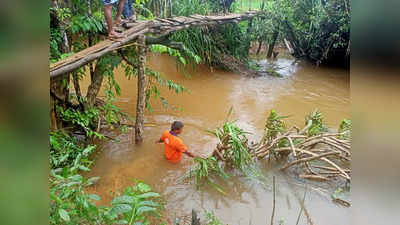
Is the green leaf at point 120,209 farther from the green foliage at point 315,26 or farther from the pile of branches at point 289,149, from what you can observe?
the green foliage at point 315,26

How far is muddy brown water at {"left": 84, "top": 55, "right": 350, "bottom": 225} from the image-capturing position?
3.37 metres

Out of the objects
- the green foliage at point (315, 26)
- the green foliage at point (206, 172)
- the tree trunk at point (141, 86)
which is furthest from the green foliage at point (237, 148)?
the green foliage at point (315, 26)

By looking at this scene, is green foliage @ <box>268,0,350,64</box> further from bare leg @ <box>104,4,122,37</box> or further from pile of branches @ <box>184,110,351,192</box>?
bare leg @ <box>104,4,122,37</box>

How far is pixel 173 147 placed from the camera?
4.02 m

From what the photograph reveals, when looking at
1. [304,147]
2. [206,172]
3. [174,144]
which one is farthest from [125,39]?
[304,147]

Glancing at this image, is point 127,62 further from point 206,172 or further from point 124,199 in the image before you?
point 124,199

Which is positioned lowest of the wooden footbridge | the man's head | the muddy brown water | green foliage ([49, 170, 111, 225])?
the muddy brown water

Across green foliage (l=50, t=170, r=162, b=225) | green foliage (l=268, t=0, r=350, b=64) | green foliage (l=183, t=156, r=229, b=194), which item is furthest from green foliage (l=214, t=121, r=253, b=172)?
green foliage (l=268, t=0, r=350, b=64)

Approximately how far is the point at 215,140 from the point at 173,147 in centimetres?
118

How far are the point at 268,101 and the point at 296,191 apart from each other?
12.2ft

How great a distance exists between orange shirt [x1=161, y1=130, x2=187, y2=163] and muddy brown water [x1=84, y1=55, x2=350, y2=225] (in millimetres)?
121

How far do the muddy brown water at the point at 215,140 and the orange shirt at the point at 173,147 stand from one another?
121 mm

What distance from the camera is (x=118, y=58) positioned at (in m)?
4.14

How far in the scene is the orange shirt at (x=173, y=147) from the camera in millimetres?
3969
